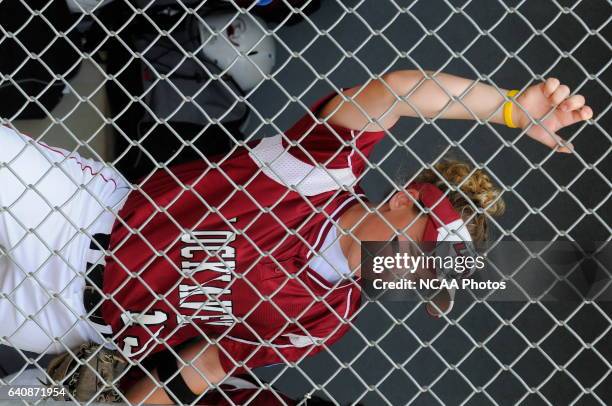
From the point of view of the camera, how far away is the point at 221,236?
1.20 meters

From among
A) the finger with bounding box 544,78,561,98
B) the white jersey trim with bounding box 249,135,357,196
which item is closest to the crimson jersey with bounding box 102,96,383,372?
the white jersey trim with bounding box 249,135,357,196

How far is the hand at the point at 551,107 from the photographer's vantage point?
949mm

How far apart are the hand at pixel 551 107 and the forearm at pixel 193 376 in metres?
Result: 0.75

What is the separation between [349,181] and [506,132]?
3.27 feet

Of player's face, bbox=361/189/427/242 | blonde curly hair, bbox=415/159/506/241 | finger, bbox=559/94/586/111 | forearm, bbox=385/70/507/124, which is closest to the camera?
finger, bbox=559/94/586/111

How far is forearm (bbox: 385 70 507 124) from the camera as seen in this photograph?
1.05 metres

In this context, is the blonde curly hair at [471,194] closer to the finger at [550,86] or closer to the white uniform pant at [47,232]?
the finger at [550,86]

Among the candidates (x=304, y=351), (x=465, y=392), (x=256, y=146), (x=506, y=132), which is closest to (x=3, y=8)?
(x=256, y=146)

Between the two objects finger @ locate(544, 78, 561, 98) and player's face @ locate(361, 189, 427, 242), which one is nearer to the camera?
finger @ locate(544, 78, 561, 98)

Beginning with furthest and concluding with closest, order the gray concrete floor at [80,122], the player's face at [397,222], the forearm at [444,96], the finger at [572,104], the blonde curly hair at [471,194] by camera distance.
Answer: the gray concrete floor at [80,122] < the blonde curly hair at [471,194] < the player's face at [397,222] < the forearm at [444,96] < the finger at [572,104]

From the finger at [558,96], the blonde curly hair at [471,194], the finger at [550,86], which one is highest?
the finger at [550,86]

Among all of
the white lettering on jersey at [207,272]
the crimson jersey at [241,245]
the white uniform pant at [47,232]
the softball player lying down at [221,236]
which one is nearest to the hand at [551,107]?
the softball player lying down at [221,236]

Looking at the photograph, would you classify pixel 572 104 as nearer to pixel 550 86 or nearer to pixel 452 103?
pixel 550 86

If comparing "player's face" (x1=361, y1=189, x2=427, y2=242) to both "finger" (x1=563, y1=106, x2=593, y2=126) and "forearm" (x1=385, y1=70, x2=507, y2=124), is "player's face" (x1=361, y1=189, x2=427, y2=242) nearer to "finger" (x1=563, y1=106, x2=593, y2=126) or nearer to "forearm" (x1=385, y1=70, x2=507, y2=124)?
"forearm" (x1=385, y1=70, x2=507, y2=124)
